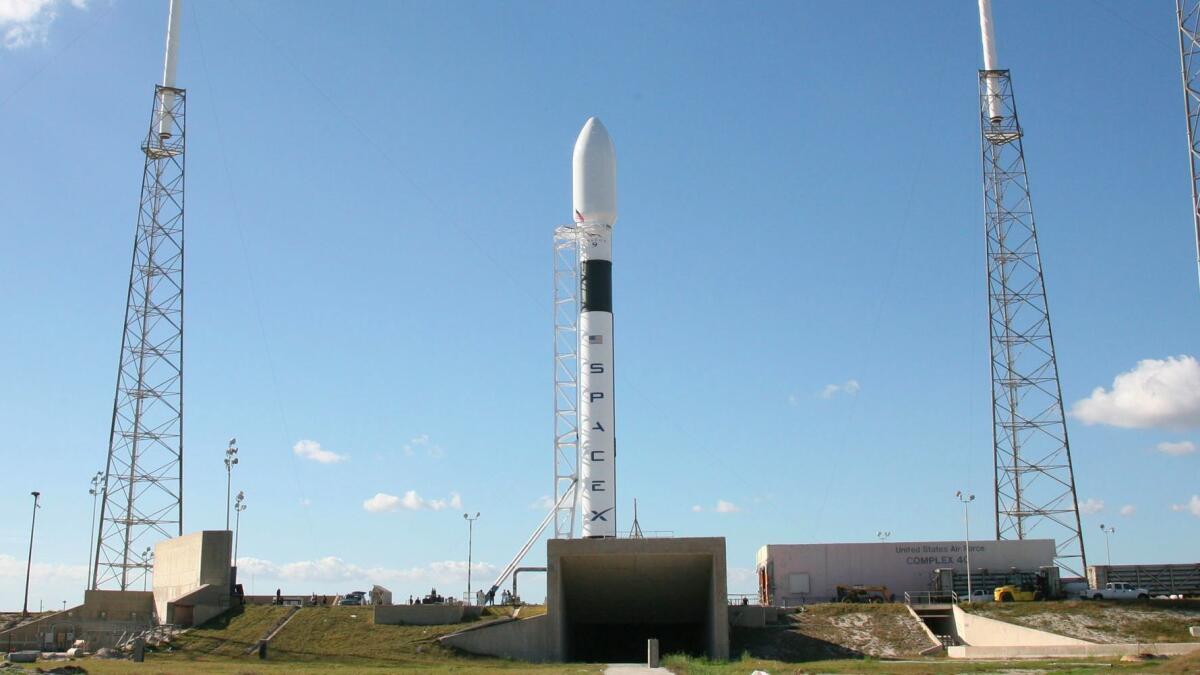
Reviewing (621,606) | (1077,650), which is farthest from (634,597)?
(1077,650)

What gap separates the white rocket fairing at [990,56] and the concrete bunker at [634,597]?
28.2 m

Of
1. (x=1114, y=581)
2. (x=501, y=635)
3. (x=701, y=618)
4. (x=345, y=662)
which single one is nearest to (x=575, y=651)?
(x=701, y=618)

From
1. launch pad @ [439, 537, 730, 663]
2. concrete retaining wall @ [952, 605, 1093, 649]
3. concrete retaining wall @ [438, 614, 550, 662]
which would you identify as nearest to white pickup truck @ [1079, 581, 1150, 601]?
concrete retaining wall @ [952, 605, 1093, 649]

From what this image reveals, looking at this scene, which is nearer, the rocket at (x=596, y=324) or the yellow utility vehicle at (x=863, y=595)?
the rocket at (x=596, y=324)

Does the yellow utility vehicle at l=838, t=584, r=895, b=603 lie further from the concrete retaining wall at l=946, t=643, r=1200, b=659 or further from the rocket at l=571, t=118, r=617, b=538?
the concrete retaining wall at l=946, t=643, r=1200, b=659

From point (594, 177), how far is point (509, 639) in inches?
837

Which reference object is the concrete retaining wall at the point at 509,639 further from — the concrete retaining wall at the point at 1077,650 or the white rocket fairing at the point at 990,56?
the white rocket fairing at the point at 990,56

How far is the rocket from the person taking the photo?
182 feet

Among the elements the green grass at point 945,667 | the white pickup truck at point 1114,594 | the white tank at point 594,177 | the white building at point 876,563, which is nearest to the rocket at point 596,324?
the white tank at point 594,177

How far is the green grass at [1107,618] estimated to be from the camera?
49.7m

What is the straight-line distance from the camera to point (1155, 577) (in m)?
61.9

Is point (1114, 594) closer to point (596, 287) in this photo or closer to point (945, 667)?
point (945, 667)

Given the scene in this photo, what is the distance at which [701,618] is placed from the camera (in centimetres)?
6059

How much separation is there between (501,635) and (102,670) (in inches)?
701
